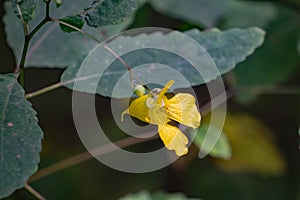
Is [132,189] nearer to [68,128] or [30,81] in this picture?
[68,128]

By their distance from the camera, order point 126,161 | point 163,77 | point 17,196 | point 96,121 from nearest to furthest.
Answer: point 163,77, point 17,196, point 126,161, point 96,121

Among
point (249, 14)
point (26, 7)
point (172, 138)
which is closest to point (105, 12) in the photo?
point (26, 7)

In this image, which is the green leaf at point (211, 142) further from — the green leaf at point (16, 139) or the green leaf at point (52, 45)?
the green leaf at point (16, 139)

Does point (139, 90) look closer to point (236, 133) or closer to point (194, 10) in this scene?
point (194, 10)

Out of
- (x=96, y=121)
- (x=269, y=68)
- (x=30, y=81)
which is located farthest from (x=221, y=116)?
(x=30, y=81)

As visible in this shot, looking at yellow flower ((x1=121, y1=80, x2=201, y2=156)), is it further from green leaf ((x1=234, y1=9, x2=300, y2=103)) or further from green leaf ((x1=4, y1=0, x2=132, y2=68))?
green leaf ((x1=234, y1=9, x2=300, y2=103))
